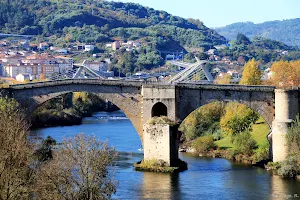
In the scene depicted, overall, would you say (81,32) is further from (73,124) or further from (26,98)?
(26,98)

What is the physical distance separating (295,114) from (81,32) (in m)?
108

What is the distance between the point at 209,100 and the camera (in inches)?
1750

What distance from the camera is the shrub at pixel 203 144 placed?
50094mm

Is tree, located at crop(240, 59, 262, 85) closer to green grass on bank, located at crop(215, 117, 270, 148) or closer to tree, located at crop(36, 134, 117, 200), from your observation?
green grass on bank, located at crop(215, 117, 270, 148)

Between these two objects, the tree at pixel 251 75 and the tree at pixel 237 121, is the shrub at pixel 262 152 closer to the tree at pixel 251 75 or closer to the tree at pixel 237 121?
the tree at pixel 237 121

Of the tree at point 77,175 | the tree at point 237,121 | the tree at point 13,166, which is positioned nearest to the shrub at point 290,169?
the tree at point 237,121

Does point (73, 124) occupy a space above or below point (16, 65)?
below

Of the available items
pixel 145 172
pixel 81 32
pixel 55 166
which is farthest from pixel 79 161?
pixel 81 32

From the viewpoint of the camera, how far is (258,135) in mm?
49781

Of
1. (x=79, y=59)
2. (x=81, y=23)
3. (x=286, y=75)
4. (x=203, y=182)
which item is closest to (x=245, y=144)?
(x=203, y=182)

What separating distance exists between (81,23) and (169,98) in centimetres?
11405

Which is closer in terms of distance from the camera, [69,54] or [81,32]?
[69,54]

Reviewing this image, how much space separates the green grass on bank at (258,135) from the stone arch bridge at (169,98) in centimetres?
465

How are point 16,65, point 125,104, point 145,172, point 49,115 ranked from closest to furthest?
point 145,172 → point 125,104 → point 49,115 → point 16,65
